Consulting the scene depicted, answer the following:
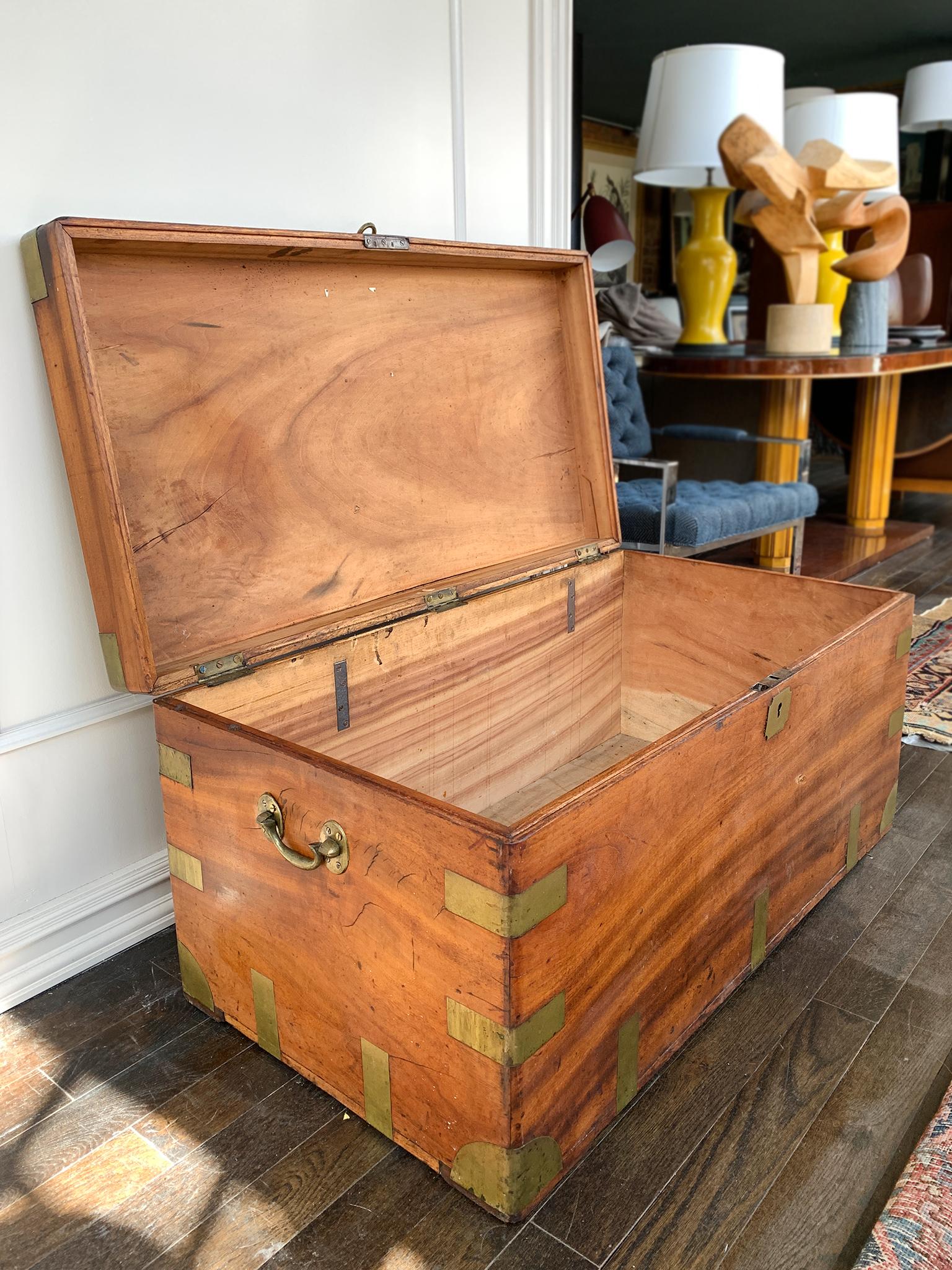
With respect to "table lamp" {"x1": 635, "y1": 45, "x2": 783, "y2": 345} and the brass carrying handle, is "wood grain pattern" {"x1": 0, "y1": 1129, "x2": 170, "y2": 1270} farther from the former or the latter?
"table lamp" {"x1": 635, "y1": 45, "x2": 783, "y2": 345}

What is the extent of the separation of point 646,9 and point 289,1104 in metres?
7.41

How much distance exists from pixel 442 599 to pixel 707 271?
9.52 ft

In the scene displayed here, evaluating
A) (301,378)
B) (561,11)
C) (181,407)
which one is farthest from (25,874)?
(561,11)

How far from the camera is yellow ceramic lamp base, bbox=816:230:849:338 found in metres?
4.22

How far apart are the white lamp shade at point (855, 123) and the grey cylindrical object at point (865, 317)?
52 cm

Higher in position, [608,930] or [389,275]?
[389,275]

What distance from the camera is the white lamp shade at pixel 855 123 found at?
422cm

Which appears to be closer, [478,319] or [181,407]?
[181,407]

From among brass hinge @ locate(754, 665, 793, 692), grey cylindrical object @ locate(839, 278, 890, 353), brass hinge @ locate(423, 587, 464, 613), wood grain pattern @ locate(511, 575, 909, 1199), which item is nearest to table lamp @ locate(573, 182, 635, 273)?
grey cylindrical object @ locate(839, 278, 890, 353)

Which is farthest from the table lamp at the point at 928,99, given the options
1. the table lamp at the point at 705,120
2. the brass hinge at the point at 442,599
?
the brass hinge at the point at 442,599

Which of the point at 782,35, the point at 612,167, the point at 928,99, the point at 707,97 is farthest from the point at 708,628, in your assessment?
the point at 612,167

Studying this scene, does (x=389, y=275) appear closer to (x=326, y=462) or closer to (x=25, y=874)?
(x=326, y=462)

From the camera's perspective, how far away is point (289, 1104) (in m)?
1.27

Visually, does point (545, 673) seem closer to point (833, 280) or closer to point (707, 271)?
point (707, 271)
